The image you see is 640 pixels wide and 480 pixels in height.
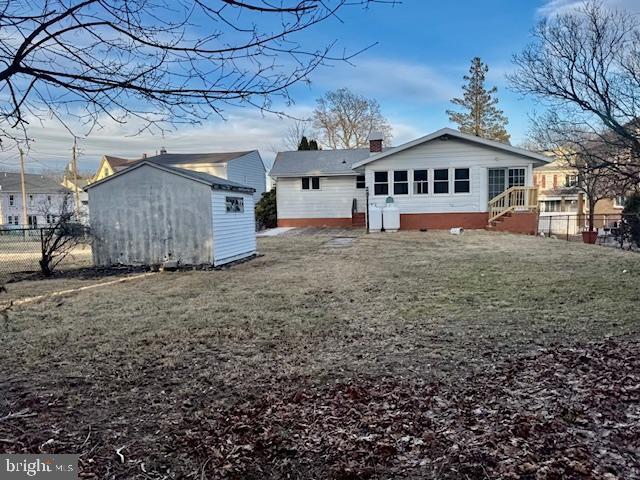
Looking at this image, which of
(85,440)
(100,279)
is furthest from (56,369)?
(100,279)

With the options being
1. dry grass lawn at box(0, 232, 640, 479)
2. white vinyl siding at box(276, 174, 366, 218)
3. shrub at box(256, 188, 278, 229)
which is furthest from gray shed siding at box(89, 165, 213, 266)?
shrub at box(256, 188, 278, 229)

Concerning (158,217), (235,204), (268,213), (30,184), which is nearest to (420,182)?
(268,213)

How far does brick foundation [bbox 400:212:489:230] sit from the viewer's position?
18.7 meters

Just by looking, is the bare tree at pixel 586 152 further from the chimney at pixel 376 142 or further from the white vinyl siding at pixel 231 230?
the chimney at pixel 376 142

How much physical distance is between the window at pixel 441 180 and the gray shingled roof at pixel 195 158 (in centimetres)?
1517

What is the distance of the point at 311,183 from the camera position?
76.6 ft

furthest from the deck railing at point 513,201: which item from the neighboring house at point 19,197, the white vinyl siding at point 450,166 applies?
the neighboring house at point 19,197

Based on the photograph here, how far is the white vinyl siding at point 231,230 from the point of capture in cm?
1097

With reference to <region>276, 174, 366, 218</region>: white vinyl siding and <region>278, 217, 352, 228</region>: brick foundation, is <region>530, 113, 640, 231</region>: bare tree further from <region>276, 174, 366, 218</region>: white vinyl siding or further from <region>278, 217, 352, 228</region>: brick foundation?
<region>278, 217, 352, 228</region>: brick foundation

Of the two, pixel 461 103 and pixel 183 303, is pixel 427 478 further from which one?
pixel 461 103

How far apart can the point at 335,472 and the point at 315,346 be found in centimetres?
221

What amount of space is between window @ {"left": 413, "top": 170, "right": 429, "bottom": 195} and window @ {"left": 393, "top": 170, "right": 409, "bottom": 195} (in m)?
0.34

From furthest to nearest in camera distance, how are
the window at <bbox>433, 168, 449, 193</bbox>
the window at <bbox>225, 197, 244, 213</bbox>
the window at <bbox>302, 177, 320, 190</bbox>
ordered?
1. the window at <bbox>302, 177, 320, 190</bbox>
2. the window at <bbox>433, 168, 449, 193</bbox>
3. the window at <bbox>225, 197, 244, 213</bbox>

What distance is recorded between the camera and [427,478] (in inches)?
88.3
